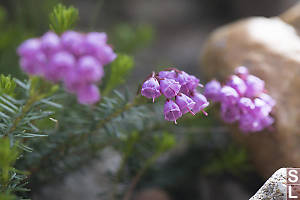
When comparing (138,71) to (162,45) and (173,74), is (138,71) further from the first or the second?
(173,74)

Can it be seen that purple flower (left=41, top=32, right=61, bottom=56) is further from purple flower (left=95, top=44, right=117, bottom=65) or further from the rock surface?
the rock surface

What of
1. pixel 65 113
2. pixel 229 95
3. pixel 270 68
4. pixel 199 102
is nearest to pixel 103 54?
pixel 199 102

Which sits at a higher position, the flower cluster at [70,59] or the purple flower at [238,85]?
the purple flower at [238,85]

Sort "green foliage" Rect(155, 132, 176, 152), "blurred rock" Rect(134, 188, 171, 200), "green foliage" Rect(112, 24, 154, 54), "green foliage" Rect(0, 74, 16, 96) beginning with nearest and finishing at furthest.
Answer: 1. "green foliage" Rect(0, 74, 16, 96)
2. "green foliage" Rect(155, 132, 176, 152)
3. "blurred rock" Rect(134, 188, 171, 200)
4. "green foliage" Rect(112, 24, 154, 54)

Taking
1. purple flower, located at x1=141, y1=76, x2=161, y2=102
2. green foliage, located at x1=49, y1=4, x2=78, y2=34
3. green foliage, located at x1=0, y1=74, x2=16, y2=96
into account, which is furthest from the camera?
green foliage, located at x1=49, y1=4, x2=78, y2=34

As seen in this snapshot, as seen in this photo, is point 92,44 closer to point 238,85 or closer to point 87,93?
point 87,93

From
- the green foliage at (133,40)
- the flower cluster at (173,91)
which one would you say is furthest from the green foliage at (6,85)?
the green foliage at (133,40)

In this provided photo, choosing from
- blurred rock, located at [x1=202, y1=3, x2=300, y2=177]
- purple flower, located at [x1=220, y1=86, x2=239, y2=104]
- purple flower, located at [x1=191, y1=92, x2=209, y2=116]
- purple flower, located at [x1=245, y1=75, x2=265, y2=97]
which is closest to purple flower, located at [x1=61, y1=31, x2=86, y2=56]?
purple flower, located at [x1=191, y1=92, x2=209, y2=116]

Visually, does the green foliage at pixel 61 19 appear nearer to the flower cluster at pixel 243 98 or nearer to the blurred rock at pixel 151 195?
the flower cluster at pixel 243 98
